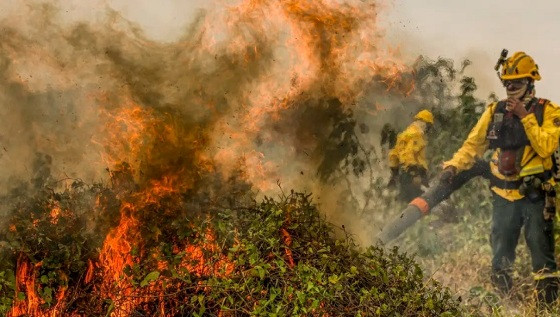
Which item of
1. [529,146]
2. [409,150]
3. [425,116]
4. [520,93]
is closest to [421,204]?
[409,150]

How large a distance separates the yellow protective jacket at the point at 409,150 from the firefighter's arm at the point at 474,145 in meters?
1.58

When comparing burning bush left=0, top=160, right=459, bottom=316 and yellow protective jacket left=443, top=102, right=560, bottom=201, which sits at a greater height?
yellow protective jacket left=443, top=102, right=560, bottom=201

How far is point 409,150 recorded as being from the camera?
11.7 m

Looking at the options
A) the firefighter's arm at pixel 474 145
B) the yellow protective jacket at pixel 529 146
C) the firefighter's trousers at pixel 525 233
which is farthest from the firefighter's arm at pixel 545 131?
the firefighter's trousers at pixel 525 233

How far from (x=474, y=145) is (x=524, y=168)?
29.2 inches

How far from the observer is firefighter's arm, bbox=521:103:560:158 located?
909 centimetres

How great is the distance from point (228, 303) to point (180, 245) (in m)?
0.85

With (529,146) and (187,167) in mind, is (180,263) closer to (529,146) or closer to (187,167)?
(187,167)

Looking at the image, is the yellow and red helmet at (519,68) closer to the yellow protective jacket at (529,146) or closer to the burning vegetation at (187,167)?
the yellow protective jacket at (529,146)

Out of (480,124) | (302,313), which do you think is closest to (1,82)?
(302,313)

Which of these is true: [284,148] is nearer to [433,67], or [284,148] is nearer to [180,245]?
[180,245]

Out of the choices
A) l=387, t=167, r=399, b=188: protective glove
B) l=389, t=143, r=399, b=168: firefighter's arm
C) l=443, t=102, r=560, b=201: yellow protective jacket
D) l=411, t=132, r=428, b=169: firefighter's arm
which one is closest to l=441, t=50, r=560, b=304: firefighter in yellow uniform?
l=443, t=102, r=560, b=201: yellow protective jacket

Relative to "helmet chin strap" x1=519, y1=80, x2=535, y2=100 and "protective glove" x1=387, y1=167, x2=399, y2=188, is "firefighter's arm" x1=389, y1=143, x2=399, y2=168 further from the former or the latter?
"helmet chin strap" x1=519, y1=80, x2=535, y2=100

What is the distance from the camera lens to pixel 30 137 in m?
8.37
